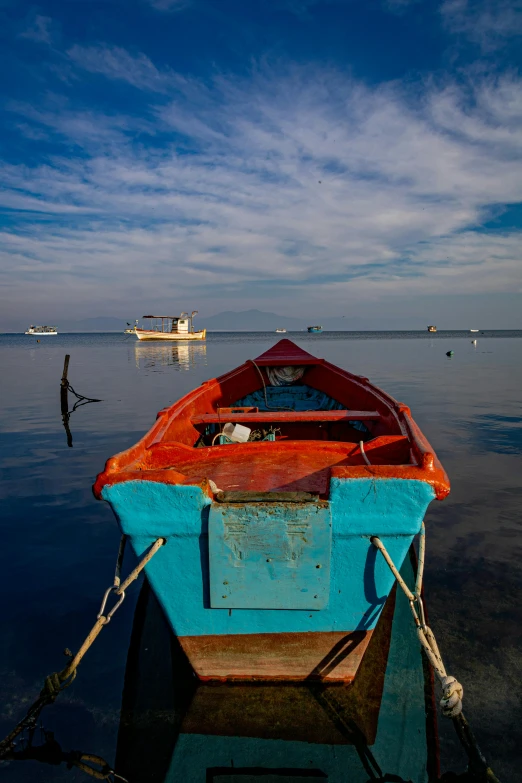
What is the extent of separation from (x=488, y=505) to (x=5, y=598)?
6626 millimetres

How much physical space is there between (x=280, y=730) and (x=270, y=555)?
4.53 ft

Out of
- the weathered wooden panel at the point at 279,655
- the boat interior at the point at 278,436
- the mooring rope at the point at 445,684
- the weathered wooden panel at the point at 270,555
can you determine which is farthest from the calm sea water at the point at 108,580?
the boat interior at the point at 278,436

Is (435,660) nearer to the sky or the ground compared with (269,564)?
nearer to the ground

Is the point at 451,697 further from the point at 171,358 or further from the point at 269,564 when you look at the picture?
the point at 171,358

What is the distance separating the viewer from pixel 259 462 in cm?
383

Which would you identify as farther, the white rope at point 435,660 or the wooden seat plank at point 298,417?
the wooden seat plank at point 298,417

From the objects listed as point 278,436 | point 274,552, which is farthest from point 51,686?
point 278,436

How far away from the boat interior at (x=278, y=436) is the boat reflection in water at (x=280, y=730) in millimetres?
1568

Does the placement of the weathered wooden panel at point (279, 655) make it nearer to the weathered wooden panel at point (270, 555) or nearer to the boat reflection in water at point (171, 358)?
the weathered wooden panel at point (270, 555)

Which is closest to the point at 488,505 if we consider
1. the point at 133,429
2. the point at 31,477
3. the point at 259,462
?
the point at 259,462

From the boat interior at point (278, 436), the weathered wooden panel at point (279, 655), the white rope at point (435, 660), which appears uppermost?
the boat interior at point (278, 436)

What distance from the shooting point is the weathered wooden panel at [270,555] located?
8.92 feet

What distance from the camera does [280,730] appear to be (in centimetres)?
310

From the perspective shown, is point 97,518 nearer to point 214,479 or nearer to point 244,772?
point 214,479
